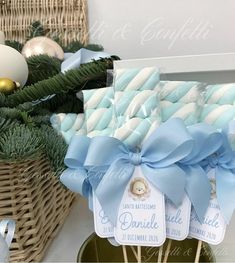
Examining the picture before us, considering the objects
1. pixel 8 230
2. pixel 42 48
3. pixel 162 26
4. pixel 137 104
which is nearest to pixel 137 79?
pixel 137 104

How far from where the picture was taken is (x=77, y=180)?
436 mm

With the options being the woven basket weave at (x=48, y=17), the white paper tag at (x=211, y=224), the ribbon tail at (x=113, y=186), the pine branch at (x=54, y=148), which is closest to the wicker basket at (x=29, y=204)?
the pine branch at (x=54, y=148)

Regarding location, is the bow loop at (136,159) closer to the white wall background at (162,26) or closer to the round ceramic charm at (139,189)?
the round ceramic charm at (139,189)

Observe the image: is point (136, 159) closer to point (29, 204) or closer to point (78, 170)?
point (78, 170)

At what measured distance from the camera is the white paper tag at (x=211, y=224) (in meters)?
0.41

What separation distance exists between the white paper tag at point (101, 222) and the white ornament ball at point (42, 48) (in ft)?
1.48

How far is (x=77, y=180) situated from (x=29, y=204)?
155 millimetres

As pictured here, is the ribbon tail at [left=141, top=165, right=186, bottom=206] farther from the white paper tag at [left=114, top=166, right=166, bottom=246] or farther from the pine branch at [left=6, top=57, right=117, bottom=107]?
the pine branch at [left=6, top=57, right=117, bottom=107]

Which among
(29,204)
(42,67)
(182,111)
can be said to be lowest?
(29,204)

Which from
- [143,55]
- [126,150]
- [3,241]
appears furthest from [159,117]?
[143,55]

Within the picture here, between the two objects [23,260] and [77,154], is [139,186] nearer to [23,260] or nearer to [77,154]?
[77,154]

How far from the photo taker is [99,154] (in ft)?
1.37

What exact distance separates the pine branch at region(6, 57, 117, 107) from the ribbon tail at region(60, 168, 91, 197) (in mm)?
161

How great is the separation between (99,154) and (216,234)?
170 millimetres
